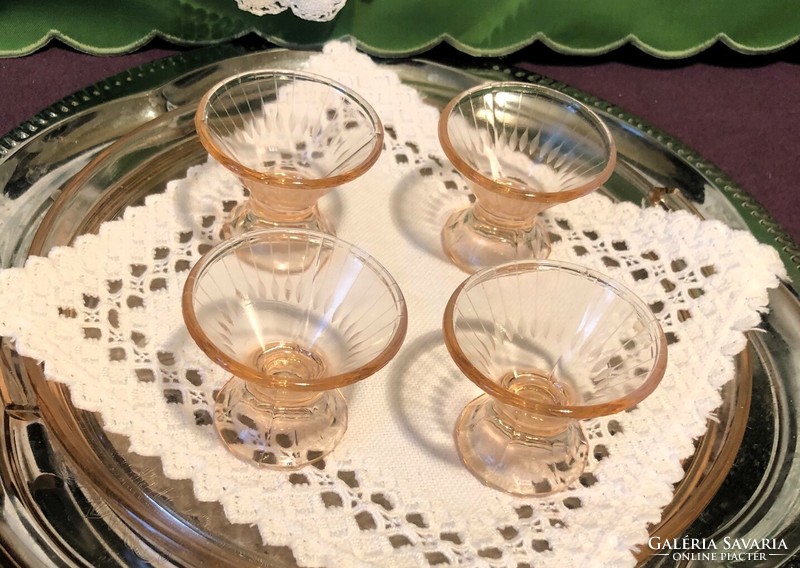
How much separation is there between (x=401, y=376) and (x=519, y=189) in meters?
0.15

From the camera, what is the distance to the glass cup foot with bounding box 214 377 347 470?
47 centimetres

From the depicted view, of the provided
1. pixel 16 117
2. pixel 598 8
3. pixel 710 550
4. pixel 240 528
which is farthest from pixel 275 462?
pixel 598 8

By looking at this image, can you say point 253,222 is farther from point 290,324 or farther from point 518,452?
point 518,452

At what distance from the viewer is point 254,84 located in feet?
2.02

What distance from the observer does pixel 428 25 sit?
2.71ft

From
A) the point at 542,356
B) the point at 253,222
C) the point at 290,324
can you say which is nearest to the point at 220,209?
the point at 253,222

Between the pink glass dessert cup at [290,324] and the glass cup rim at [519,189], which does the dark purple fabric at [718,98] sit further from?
the pink glass dessert cup at [290,324]

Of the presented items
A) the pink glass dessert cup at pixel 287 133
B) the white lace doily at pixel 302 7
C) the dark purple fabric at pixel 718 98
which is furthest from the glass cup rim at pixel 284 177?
the dark purple fabric at pixel 718 98

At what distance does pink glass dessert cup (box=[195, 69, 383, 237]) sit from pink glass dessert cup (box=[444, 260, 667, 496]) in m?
0.13

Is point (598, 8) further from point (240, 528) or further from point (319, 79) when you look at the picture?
point (240, 528)

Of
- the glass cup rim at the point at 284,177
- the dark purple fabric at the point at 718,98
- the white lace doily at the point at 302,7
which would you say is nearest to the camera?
the glass cup rim at the point at 284,177

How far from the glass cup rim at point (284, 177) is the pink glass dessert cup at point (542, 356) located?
0.12 m

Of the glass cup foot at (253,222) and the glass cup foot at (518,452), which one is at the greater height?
the glass cup foot at (253,222)

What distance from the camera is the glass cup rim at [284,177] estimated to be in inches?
21.1
